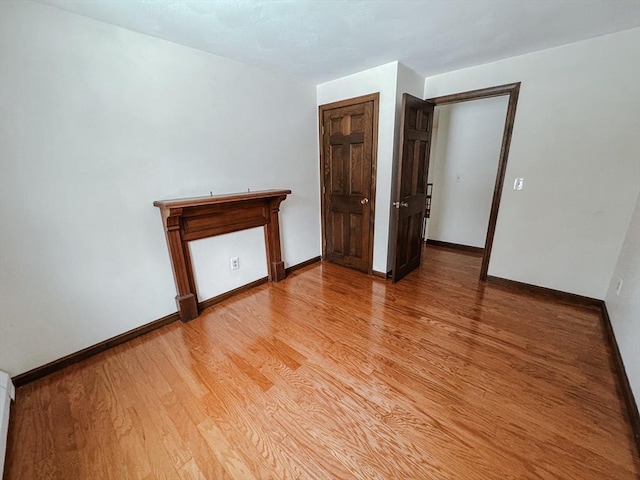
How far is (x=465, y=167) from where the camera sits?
3812mm

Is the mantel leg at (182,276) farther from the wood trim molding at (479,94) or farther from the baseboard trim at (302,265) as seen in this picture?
the wood trim molding at (479,94)

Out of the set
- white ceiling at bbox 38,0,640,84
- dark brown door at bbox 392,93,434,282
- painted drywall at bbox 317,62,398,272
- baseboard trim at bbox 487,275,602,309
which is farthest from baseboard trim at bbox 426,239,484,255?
white ceiling at bbox 38,0,640,84

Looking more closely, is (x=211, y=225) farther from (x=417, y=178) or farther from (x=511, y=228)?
(x=511, y=228)

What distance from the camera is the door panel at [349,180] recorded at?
2.81 metres

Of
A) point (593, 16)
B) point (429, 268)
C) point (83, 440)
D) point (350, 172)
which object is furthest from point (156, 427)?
point (593, 16)

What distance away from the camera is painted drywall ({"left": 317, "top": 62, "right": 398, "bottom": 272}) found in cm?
252

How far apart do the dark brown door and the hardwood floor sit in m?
0.86

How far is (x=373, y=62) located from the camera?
95.3 inches

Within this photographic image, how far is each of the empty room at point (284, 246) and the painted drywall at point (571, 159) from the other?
0.02 m

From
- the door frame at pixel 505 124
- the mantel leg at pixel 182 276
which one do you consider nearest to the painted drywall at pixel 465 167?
the door frame at pixel 505 124

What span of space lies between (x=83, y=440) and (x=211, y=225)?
1.58 m

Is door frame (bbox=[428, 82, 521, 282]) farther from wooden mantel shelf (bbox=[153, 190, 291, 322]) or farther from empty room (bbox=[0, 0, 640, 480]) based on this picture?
wooden mantel shelf (bbox=[153, 190, 291, 322])

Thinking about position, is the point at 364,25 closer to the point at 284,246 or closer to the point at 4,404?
the point at 284,246

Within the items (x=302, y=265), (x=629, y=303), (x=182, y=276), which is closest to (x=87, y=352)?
(x=182, y=276)
